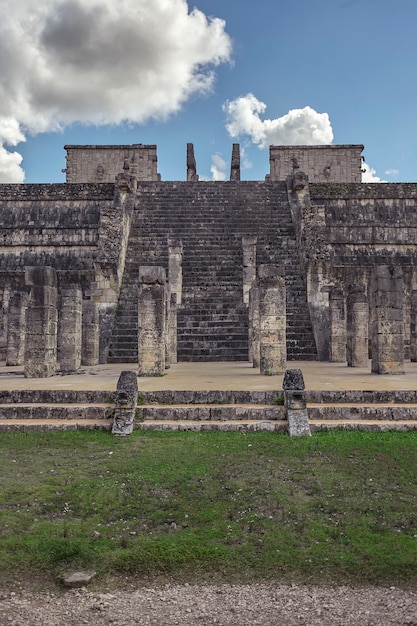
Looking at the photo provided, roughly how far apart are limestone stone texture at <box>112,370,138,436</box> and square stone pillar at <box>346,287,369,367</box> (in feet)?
28.0

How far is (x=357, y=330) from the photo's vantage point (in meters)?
15.8

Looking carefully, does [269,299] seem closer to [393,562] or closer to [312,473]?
[312,473]

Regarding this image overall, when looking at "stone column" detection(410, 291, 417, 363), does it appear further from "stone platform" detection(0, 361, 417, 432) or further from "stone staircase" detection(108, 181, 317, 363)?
"stone platform" detection(0, 361, 417, 432)

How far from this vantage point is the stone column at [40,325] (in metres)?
13.1

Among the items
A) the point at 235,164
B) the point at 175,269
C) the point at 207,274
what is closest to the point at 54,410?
the point at 175,269

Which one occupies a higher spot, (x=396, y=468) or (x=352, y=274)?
(x=352, y=274)

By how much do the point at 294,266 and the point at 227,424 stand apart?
45.3ft

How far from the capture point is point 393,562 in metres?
4.42

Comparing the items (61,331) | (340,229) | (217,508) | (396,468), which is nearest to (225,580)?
(217,508)

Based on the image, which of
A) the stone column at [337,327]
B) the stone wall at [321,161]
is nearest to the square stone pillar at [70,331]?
the stone column at [337,327]

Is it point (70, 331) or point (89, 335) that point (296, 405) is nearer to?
point (70, 331)

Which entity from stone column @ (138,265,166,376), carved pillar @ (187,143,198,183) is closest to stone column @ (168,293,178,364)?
stone column @ (138,265,166,376)

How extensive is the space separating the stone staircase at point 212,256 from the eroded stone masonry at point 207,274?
0.17 feet

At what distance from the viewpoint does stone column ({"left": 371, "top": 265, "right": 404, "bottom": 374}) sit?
12812 millimetres
